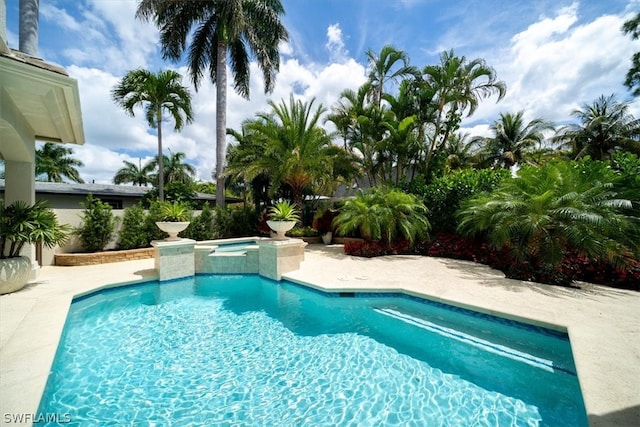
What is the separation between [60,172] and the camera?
3381 centimetres

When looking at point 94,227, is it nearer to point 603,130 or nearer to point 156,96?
point 156,96

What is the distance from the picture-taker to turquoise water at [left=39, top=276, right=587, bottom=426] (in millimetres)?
3066

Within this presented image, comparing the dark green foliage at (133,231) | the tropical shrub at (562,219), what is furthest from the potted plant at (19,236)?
the tropical shrub at (562,219)

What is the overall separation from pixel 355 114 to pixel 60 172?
132ft

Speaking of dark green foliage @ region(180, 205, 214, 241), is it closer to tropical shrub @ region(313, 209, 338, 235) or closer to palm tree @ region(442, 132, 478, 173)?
tropical shrub @ region(313, 209, 338, 235)

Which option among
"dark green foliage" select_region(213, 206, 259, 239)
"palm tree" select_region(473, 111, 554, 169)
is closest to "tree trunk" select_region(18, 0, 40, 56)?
"dark green foliage" select_region(213, 206, 259, 239)

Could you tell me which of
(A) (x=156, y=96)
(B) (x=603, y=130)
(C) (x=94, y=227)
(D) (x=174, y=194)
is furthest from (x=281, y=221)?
(B) (x=603, y=130)

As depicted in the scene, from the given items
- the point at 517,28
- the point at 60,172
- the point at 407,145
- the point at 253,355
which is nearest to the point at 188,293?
the point at 253,355

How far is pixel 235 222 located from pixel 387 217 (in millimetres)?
8982

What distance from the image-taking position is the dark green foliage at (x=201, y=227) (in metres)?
13.3

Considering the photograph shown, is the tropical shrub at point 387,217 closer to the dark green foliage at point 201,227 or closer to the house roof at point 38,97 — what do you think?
the dark green foliage at point 201,227

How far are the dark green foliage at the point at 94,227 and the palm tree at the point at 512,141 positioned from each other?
26.2 meters

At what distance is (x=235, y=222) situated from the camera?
49.9ft

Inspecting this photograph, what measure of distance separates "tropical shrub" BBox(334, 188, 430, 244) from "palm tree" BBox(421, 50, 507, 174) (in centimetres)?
644
